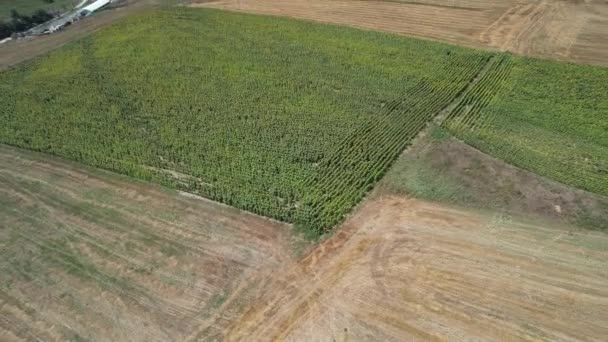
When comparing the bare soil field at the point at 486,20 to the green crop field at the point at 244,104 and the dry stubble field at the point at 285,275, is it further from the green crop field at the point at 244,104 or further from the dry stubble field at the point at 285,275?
the dry stubble field at the point at 285,275

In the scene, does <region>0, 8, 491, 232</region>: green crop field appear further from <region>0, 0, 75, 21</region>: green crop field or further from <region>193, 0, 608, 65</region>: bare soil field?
<region>0, 0, 75, 21</region>: green crop field

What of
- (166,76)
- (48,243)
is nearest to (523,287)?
(48,243)

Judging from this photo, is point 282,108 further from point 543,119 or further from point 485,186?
point 543,119

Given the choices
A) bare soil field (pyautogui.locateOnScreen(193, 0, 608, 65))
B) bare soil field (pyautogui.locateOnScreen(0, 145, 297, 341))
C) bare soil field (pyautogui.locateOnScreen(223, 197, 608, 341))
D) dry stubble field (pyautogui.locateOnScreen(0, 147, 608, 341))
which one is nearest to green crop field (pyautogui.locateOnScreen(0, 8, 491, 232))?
bare soil field (pyautogui.locateOnScreen(0, 145, 297, 341))

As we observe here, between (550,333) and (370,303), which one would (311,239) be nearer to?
(370,303)

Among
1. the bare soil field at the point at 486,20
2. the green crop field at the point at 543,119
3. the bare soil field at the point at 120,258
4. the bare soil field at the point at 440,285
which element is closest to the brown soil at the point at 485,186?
the green crop field at the point at 543,119
